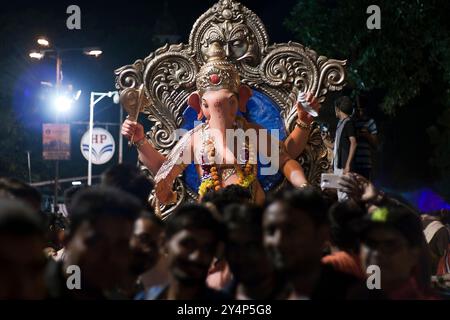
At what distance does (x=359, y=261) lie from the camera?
632 centimetres

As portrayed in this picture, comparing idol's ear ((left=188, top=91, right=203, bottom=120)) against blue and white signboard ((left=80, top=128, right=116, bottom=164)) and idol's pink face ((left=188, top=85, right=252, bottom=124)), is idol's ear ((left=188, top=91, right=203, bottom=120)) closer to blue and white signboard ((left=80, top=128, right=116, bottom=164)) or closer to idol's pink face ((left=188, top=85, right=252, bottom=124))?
idol's pink face ((left=188, top=85, right=252, bottom=124))

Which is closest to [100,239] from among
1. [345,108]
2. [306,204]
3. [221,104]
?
[306,204]

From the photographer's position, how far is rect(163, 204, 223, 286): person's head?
527 centimetres

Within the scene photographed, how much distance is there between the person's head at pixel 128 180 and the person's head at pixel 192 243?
1.83 m

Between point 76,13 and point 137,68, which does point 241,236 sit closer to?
point 76,13

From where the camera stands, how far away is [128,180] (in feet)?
24.5

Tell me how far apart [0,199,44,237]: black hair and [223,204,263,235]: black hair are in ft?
5.25

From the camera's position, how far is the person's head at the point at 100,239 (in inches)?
188

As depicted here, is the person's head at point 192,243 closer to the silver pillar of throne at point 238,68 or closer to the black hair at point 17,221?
the black hair at point 17,221

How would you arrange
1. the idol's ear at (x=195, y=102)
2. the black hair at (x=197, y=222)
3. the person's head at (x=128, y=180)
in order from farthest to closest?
1. the idol's ear at (x=195, y=102)
2. the person's head at (x=128, y=180)
3. the black hair at (x=197, y=222)

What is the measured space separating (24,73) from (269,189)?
2238 cm

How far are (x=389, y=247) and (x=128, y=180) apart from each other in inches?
97.0

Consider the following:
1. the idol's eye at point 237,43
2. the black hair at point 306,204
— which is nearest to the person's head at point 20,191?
the black hair at point 306,204
